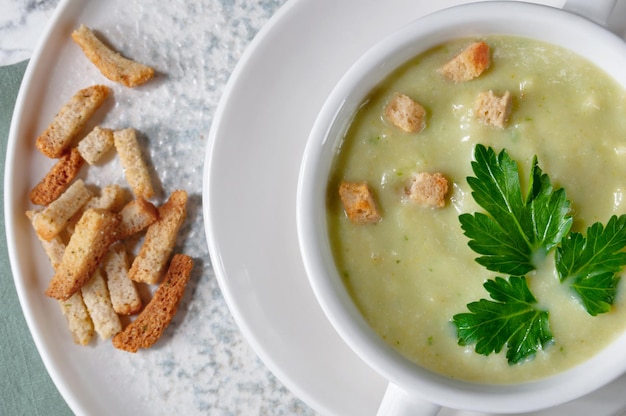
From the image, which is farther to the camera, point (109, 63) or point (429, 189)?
point (109, 63)

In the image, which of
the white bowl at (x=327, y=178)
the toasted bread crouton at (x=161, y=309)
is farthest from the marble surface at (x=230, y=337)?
the white bowl at (x=327, y=178)

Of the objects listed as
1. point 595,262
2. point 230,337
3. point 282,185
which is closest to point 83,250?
point 230,337

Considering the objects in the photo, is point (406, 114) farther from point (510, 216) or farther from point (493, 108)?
point (510, 216)

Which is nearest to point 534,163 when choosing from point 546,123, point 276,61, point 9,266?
point 546,123

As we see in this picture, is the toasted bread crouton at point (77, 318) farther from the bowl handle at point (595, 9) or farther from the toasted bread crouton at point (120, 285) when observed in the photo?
the bowl handle at point (595, 9)

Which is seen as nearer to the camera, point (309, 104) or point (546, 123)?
point (546, 123)

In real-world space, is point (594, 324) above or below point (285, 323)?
above

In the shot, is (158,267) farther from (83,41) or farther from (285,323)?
(83,41)
